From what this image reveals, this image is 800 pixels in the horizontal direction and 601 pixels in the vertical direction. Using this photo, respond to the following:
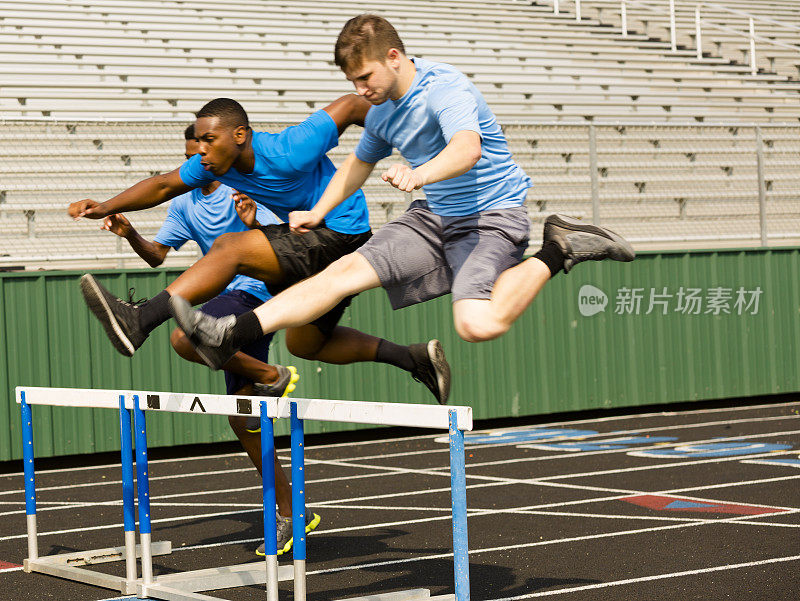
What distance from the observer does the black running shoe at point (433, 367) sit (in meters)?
5.55

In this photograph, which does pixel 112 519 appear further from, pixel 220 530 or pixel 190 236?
pixel 190 236

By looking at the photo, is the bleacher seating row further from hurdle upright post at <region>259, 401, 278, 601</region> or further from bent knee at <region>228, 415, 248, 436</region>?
hurdle upright post at <region>259, 401, 278, 601</region>

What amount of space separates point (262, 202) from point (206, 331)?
0.85m

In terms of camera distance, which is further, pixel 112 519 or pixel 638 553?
pixel 112 519

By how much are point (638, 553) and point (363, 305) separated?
6.85 meters

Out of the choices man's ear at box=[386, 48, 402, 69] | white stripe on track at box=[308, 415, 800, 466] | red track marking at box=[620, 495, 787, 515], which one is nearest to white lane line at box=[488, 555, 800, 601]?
red track marking at box=[620, 495, 787, 515]

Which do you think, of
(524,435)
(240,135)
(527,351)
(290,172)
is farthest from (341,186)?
(527,351)

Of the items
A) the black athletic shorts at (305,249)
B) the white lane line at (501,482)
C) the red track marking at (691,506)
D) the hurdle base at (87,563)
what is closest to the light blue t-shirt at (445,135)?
the black athletic shorts at (305,249)

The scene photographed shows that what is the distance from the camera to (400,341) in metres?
14.0

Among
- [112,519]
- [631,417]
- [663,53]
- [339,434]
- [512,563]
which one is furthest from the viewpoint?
[663,53]

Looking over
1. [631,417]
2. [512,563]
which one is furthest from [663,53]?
[512,563]

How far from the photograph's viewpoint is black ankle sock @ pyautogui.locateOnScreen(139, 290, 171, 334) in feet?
17.5

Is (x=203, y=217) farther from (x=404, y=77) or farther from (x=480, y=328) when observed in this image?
(x=480, y=328)

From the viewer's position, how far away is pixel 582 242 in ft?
18.1
